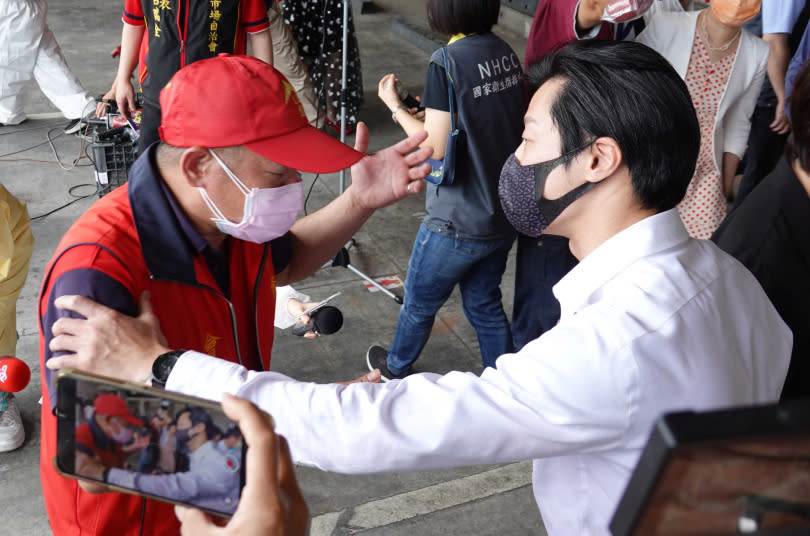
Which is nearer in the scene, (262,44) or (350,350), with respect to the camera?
(350,350)

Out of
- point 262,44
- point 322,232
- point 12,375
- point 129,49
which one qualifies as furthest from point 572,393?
point 129,49

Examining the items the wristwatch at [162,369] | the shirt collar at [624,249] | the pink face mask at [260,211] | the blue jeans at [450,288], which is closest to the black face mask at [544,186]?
the shirt collar at [624,249]

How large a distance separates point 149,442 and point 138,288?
707 millimetres

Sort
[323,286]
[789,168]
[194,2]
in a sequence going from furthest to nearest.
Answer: [323,286] → [194,2] → [789,168]

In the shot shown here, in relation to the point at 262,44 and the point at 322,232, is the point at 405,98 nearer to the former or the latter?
the point at 262,44

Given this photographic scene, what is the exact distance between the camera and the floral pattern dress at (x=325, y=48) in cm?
647

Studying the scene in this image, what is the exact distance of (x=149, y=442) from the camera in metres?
1.01

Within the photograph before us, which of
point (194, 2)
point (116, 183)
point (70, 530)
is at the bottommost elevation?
point (116, 183)

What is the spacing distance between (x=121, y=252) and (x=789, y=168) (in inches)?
67.0

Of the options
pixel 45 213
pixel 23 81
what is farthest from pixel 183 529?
pixel 23 81

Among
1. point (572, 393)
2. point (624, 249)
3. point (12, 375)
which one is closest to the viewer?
point (572, 393)

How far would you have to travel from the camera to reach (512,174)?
2.05 metres

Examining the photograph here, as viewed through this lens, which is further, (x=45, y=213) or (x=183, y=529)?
(x=45, y=213)

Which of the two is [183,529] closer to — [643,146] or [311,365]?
[643,146]
